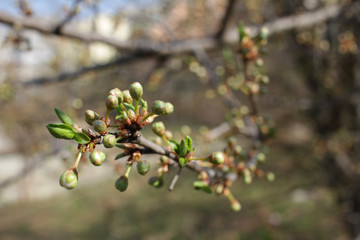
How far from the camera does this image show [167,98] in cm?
1337

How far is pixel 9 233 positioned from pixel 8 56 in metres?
4.76

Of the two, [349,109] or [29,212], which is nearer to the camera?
[349,109]

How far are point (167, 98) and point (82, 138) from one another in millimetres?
12743

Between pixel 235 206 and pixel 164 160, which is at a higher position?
pixel 164 160

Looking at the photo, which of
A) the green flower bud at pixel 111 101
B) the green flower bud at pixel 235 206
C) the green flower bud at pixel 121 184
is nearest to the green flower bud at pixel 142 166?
the green flower bud at pixel 121 184

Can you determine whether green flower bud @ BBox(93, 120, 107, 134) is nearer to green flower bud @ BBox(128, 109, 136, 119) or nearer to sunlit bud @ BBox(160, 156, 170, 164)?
green flower bud @ BBox(128, 109, 136, 119)

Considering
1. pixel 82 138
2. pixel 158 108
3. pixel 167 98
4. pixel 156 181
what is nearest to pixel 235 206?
pixel 156 181

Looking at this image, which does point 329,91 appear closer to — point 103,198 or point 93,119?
point 93,119

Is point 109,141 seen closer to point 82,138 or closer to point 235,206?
point 82,138

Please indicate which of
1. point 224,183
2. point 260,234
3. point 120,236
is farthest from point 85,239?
point 224,183

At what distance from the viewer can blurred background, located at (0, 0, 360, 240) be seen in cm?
244

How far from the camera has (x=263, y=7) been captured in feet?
13.4

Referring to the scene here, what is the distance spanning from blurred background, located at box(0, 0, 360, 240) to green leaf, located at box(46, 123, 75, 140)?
2.56ft

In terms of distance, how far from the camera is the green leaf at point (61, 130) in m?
0.64
